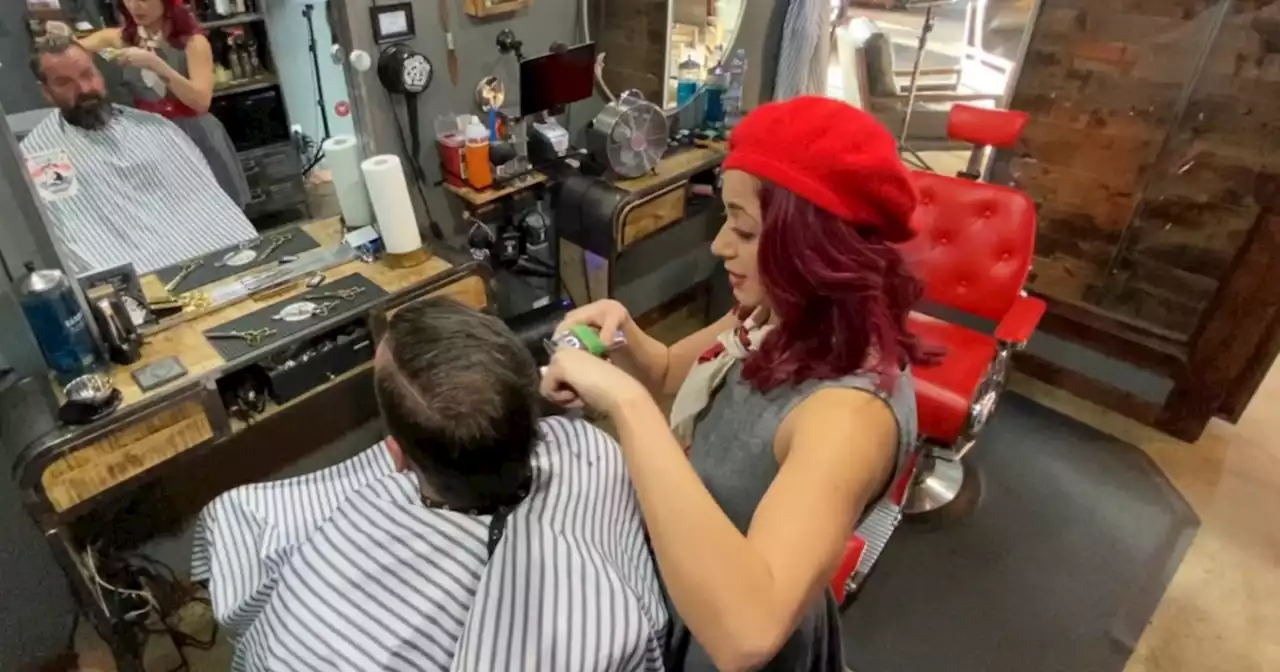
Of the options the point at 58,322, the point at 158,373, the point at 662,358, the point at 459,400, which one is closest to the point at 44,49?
the point at 58,322

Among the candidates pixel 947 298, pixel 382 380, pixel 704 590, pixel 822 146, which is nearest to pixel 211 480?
pixel 382 380

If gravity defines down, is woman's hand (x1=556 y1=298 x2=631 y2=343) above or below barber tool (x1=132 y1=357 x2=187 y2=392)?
above

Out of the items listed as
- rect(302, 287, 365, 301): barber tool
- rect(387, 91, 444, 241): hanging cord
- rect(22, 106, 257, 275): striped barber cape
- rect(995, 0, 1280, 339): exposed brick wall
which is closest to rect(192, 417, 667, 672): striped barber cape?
rect(302, 287, 365, 301): barber tool

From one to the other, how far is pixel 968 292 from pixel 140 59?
2.14 meters

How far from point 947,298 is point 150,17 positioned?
2101 millimetres

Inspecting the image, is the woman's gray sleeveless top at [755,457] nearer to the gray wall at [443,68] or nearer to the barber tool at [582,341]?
the barber tool at [582,341]

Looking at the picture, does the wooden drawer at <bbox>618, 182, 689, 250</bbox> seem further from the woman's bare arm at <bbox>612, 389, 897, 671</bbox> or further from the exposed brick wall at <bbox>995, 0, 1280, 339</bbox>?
the woman's bare arm at <bbox>612, 389, 897, 671</bbox>

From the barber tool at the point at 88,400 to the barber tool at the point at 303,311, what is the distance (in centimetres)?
35

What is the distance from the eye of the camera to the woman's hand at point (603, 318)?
3.76 feet

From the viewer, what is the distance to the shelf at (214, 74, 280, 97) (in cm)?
158

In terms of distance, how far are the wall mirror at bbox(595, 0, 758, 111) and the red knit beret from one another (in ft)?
5.27

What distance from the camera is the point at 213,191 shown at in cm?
167

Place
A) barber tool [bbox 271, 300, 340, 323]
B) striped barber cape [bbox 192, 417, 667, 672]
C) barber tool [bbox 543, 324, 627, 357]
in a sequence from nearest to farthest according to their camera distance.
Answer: striped barber cape [bbox 192, 417, 667, 672], barber tool [bbox 543, 324, 627, 357], barber tool [bbox 271, 300, 340, 323]

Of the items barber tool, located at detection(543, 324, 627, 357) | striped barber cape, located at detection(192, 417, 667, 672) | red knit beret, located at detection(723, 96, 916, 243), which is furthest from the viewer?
barber tool, located at detection(543, 324, 627, 357)
